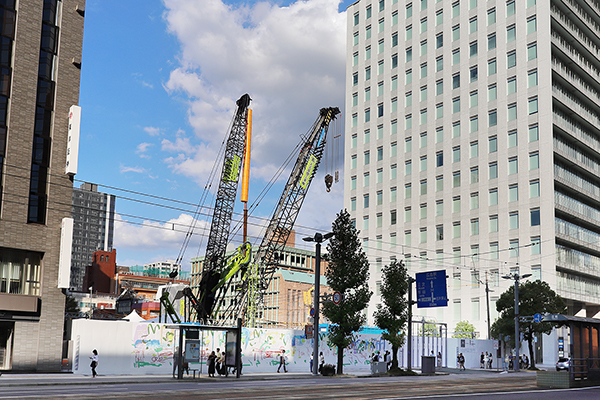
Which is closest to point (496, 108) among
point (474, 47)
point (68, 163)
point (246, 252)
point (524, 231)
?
point (474, 47)

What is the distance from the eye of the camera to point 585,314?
89438mm

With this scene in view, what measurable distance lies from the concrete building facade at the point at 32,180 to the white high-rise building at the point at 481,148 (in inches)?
2393

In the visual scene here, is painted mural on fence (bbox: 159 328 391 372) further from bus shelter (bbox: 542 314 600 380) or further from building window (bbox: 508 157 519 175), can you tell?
building window (bbox: 508 157 519 175)

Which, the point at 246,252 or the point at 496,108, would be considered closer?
the point at 246,252

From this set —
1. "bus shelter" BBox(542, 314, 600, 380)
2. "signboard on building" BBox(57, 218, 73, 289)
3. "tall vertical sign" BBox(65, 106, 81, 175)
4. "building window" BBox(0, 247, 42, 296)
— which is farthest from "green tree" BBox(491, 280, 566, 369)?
"building window" BBox(0, 247, 42, 296)

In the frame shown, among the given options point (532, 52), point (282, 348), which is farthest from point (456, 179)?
point (282, 348)

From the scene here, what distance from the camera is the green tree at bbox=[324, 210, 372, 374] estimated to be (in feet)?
147

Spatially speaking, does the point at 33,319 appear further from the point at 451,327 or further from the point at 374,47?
the point at 374,47

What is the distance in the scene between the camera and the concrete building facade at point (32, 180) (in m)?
41.5

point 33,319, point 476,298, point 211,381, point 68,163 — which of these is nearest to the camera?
point 211,381

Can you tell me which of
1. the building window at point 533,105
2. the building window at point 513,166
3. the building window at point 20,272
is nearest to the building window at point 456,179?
the building window at point 513,166

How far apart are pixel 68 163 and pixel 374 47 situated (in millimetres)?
75233

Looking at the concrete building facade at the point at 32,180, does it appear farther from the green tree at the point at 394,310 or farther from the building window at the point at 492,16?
the building window at the point at 492,16

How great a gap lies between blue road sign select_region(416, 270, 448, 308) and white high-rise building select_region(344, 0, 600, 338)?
115 ft
